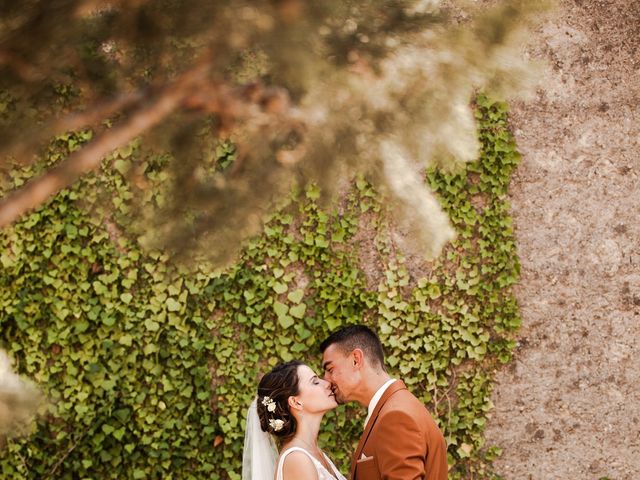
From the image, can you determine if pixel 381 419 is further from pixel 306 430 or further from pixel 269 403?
pixel 269 403

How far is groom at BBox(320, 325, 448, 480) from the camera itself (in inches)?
98.8

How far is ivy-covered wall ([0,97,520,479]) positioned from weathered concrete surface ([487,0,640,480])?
162mm

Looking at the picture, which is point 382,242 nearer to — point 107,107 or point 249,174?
point 249,174

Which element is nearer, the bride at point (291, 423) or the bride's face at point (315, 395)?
the bride at point (291, 423)

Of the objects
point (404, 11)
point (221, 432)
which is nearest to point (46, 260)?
point (221, 432)

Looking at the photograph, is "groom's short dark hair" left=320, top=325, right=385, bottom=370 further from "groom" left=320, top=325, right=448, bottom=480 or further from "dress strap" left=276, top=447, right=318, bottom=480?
"dress strap" left=276, top=447, right=318, bottom=480

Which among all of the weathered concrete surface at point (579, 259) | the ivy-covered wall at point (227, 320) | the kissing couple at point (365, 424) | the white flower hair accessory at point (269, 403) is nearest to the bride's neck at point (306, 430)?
the kissing couple at point (365, 424)

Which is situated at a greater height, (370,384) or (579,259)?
(370,384)

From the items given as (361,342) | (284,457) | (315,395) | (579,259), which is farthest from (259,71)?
(579,259)

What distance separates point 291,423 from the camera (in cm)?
297

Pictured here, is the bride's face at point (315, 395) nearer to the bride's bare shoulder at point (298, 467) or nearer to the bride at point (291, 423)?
the bride at point (291, 423)

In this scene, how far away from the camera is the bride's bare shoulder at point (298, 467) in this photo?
9.14ft

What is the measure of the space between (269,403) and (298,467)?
1.06 ft

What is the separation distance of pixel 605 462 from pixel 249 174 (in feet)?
9.84
